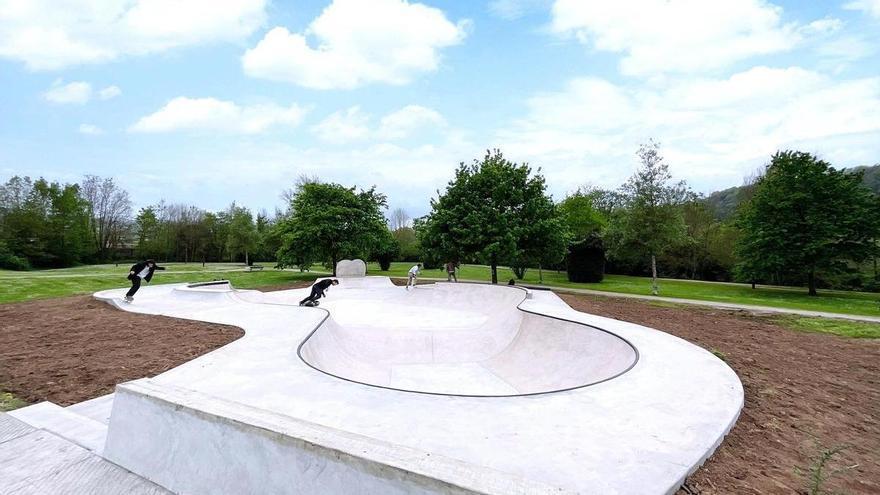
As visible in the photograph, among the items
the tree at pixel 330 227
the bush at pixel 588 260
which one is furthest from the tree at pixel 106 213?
the bush at pixel 588 260

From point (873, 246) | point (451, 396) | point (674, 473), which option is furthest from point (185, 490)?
point (873, 246)

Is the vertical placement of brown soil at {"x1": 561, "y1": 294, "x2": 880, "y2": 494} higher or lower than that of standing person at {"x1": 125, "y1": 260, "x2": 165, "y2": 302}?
lower

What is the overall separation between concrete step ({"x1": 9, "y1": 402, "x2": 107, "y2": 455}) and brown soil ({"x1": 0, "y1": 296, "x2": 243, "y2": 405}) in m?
0.35

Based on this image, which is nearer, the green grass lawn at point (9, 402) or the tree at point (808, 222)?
the green grass lawn at point (9, 402)

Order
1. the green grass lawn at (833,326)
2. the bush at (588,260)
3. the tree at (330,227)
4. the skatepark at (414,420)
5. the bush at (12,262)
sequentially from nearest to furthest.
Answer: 1. the skatepark at (414,420)
2. the green grass lawn at (833,326)
3. the tree at (330,227)
4. the bush at (588,260)
5. the bush at (12,262)

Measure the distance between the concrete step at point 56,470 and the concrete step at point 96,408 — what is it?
0.57 m

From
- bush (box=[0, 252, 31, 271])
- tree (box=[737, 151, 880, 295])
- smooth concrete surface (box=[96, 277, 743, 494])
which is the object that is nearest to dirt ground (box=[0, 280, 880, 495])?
smooth concrete surface (box=[96, 277, 743, 494])

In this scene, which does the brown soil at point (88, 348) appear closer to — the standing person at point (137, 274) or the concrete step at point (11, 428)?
the concrete step at point (11, 428)

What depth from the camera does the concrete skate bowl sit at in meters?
7.96

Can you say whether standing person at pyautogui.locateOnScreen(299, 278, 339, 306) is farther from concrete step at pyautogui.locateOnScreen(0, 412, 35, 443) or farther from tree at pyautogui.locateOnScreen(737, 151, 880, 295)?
tree at pyautogui.locateOnScreen(737, 151, 880, 295)

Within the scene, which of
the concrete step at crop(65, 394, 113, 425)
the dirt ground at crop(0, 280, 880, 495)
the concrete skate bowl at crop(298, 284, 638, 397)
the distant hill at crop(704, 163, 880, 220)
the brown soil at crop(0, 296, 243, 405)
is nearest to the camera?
the dirt ground at crop(0, 280, 880, 495)

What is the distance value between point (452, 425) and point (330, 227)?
76.4 ft

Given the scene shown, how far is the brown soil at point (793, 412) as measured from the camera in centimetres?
333

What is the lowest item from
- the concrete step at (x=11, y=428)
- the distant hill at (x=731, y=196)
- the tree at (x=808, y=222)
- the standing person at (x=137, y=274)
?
the concrete step at (x=11, y=428)
